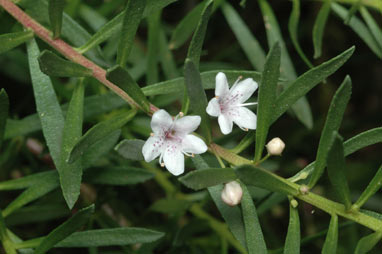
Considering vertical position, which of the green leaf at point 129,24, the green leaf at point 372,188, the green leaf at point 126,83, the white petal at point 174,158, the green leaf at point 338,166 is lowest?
the green leaf at point 372,188

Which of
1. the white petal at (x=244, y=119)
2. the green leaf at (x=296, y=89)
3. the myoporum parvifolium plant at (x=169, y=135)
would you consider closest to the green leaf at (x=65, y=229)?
the myoporum parvifolium plant at (x=169, y=135)

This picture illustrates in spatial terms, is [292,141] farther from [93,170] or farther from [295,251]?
[295,251]

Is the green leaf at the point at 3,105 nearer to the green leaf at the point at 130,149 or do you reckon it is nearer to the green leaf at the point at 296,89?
the green leaf at the point at 130,149

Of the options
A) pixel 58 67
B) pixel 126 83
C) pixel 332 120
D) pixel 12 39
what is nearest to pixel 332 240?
pixel 332 120

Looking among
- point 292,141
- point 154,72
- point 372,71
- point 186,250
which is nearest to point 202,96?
point 154,72

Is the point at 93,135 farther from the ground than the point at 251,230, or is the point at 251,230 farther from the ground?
the point at 93,135

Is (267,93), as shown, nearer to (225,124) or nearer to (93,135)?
(225,124)

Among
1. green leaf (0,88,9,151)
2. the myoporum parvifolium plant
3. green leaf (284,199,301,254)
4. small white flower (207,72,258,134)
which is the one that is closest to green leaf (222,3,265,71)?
the myoporum parvifolium plant
